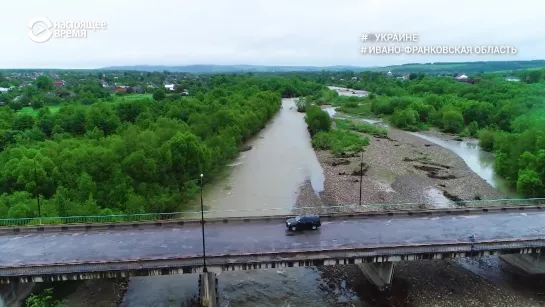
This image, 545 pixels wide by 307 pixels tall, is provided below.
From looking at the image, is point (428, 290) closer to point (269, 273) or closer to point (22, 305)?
point (269, 273)

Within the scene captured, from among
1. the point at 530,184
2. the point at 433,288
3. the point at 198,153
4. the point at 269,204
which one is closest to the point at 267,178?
the point at 269,204

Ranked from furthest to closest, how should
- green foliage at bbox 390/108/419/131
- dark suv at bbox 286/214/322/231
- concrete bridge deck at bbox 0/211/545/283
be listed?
green foliage at bbox 390/108/419/131 < dark suv at bbox 286/214/322/231 < concrete bridge deck at bbox 0/211/545/283

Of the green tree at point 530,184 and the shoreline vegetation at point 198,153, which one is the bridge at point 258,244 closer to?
the shoreline vegetation at point 198,153

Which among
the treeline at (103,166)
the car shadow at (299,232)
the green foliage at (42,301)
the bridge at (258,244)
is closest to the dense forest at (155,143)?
the treeline at (103,166)

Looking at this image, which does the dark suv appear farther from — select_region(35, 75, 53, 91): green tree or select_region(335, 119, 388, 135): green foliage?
select_region(35, 75, 53, 91): green tree

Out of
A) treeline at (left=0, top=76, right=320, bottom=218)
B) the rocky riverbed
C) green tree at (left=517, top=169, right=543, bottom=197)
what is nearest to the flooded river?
the rocky riverbed

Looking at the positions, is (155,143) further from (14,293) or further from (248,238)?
(14,293)
